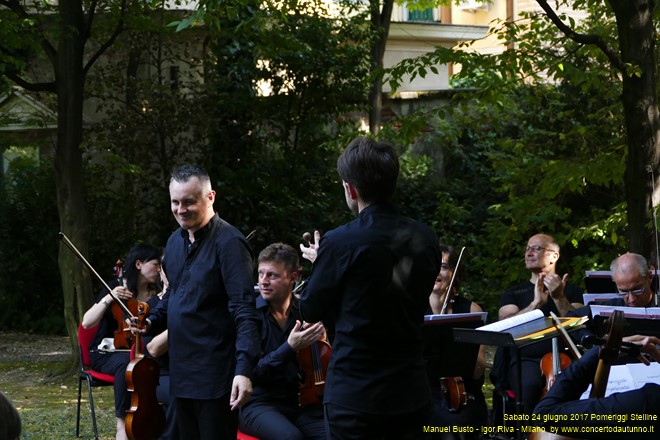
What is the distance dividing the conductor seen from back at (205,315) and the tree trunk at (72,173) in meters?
6.80

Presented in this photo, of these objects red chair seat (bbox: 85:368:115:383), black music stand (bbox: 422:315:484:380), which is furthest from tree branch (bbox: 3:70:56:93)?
black music stand (bbox: 422:315:484:380)

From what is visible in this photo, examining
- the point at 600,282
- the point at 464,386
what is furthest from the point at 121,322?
the point at 600,282

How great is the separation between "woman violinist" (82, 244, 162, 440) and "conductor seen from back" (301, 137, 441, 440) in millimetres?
3589

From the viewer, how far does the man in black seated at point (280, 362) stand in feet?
19.0

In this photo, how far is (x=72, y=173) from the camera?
38.2 ft

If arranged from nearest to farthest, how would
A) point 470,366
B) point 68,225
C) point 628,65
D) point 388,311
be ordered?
1. point 388,311
2. point 470,366
3. point 628,65
4. point 68,225

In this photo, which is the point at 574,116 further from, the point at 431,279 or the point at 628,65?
the point at 431,279

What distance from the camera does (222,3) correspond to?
9.65m

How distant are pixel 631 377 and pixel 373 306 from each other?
6.08 ft

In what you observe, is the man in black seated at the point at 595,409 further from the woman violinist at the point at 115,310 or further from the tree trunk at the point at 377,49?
the tree trunk at the point at 377,49

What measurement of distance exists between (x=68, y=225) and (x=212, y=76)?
464 cm

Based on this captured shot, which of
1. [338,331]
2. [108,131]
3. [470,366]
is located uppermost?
[108,131]

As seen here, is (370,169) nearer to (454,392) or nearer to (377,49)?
(454,392)

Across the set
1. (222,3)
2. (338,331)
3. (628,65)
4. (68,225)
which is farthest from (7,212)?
(338,331)
